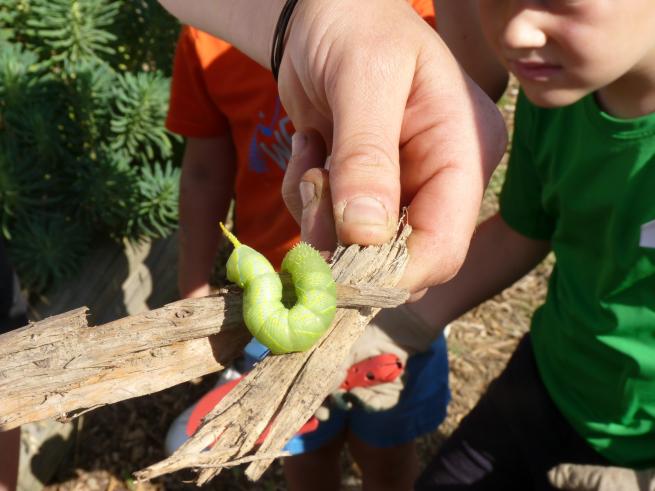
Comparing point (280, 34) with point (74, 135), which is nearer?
point (280, 34)

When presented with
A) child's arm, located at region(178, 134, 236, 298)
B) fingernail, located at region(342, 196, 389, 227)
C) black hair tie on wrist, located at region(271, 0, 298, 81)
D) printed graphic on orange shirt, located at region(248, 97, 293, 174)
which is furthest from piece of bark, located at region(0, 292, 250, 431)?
child's arm, located at region(178, 134, 236, 298)

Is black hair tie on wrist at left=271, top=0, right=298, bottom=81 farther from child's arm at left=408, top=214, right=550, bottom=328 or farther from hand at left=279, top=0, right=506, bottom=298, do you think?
child's arm at left=408, top=214, right=550, bottom=328

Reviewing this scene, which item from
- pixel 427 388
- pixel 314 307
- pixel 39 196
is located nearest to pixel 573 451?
pixel 427 388

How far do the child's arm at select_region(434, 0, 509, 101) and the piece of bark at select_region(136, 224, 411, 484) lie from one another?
1.10 m

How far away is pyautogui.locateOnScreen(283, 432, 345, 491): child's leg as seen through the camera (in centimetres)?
323

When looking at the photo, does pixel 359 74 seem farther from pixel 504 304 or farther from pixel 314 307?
pixel 504 304

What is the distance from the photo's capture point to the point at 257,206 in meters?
2.93

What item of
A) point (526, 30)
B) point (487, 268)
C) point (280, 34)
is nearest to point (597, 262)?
point (487, 268)

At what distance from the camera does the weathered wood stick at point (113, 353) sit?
45.8 inches

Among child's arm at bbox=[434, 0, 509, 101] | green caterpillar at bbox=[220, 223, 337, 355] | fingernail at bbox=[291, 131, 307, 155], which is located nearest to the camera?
green caterpillar at bbox=[220, 223, 337, 355]

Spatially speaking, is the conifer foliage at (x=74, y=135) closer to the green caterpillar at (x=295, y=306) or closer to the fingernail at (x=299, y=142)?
the fingernail at (x=299, y=142)

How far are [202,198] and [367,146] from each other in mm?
1844

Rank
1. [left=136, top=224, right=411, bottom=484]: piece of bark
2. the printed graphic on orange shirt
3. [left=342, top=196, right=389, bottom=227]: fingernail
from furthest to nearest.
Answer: the printed graphic on orange shirt, [left=342, top=196, right=389, bottom=227]: fingernail, [left=136, top=224, right=411, bottom=484]: piece of bark

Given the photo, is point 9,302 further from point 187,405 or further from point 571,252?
point 571,252
